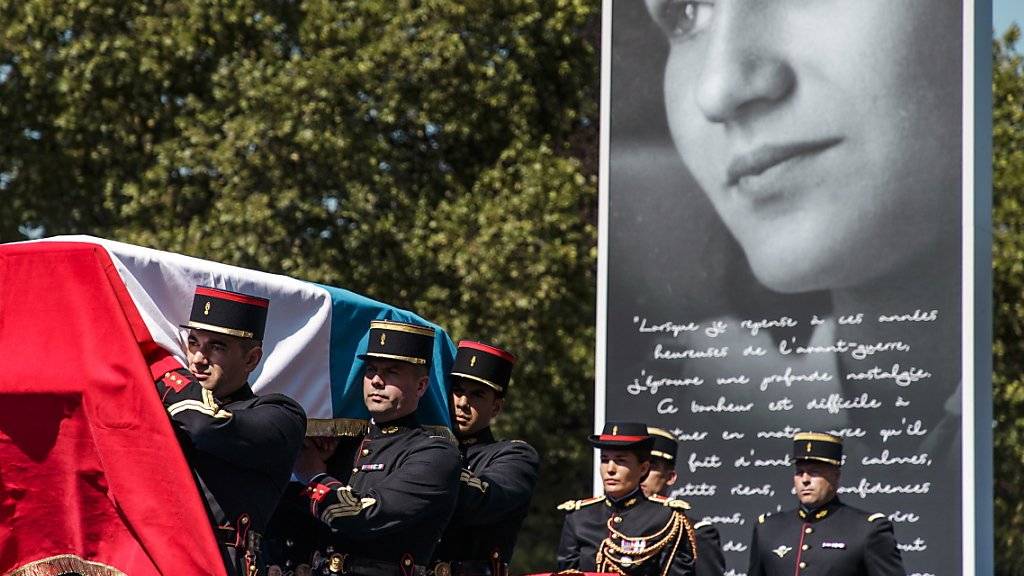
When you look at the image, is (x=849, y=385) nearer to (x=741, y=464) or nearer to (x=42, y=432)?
(x=741, y=464)

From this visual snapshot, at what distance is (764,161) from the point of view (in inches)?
403

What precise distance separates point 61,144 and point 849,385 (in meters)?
9.80

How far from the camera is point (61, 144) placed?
17.0 metres

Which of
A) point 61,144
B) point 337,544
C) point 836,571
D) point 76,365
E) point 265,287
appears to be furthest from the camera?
point 61,144

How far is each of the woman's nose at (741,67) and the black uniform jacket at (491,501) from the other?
181 inches

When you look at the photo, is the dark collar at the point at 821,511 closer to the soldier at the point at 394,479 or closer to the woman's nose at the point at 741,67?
the soldier at the point at 394,479

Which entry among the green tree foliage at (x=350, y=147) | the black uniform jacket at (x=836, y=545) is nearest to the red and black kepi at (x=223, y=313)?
the black uniform jacket at (x=836, y=545)

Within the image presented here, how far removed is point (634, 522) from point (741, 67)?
404cm

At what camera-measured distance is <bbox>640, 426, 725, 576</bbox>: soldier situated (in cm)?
801

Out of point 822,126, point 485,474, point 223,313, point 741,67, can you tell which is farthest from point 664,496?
point 223,313

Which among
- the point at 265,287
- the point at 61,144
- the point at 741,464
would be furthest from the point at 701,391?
the point at 61,144

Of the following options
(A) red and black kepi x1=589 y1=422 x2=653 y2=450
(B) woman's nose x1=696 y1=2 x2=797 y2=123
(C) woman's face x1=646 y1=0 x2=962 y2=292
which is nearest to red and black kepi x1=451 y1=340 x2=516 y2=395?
(A) red and black kepi x1=589 y1=422 x2=653 y2=450

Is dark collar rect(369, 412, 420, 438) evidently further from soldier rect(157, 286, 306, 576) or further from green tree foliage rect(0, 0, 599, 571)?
green tree foliage rect(0, 0, 599, 571)

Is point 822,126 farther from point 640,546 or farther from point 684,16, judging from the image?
point 640,546
